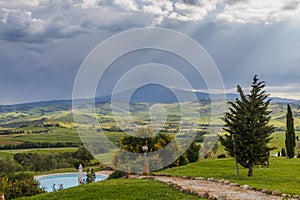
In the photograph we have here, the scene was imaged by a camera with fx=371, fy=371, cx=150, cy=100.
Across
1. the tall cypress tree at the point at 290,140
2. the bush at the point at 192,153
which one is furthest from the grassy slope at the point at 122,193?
the tall cypress tree at the point at 290,140

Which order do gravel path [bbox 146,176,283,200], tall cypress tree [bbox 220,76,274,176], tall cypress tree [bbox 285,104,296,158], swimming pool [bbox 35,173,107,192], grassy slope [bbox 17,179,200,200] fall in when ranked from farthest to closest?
tall cypress tree [bbox 285,104,296,158], swimming pool [bbox 35,173,107,192], tall cypress tree [bbox 220,76,274,176], grassy slope [bbox 17,179,200,200], gravel path [bbox 146,176,283,200]

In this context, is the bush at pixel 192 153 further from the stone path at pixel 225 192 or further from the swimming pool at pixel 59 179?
the stone path at pixel 225 192

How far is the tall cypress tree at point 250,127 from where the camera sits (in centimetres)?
2447

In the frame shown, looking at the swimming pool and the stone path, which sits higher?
the stone path

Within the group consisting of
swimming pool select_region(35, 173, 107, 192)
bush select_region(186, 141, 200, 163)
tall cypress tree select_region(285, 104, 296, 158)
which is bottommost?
swimming pool select_region(35, 173, 107, 192)

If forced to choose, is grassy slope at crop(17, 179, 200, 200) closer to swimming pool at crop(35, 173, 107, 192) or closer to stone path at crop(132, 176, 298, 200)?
stone path at crop(132, 176, 298, 200)

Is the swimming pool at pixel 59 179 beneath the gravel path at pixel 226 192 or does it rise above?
beneath

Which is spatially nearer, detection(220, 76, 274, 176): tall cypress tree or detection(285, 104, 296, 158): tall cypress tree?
detection(220, 76, 274, 176): tall cypress tree

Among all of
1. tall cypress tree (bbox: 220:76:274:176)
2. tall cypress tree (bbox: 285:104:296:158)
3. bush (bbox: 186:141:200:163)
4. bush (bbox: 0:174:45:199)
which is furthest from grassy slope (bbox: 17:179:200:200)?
tall cypress tree (bbox: 285:104:296:158)

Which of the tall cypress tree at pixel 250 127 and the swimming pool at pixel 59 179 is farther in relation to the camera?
the swimming pool at pixel 59 179

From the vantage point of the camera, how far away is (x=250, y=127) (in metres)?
24.4

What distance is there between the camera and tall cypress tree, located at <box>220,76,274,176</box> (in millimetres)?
24469

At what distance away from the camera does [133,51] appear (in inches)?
1061

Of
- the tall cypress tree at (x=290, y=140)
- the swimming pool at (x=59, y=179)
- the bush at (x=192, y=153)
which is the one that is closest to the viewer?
the bush at (x=192, y=153)
